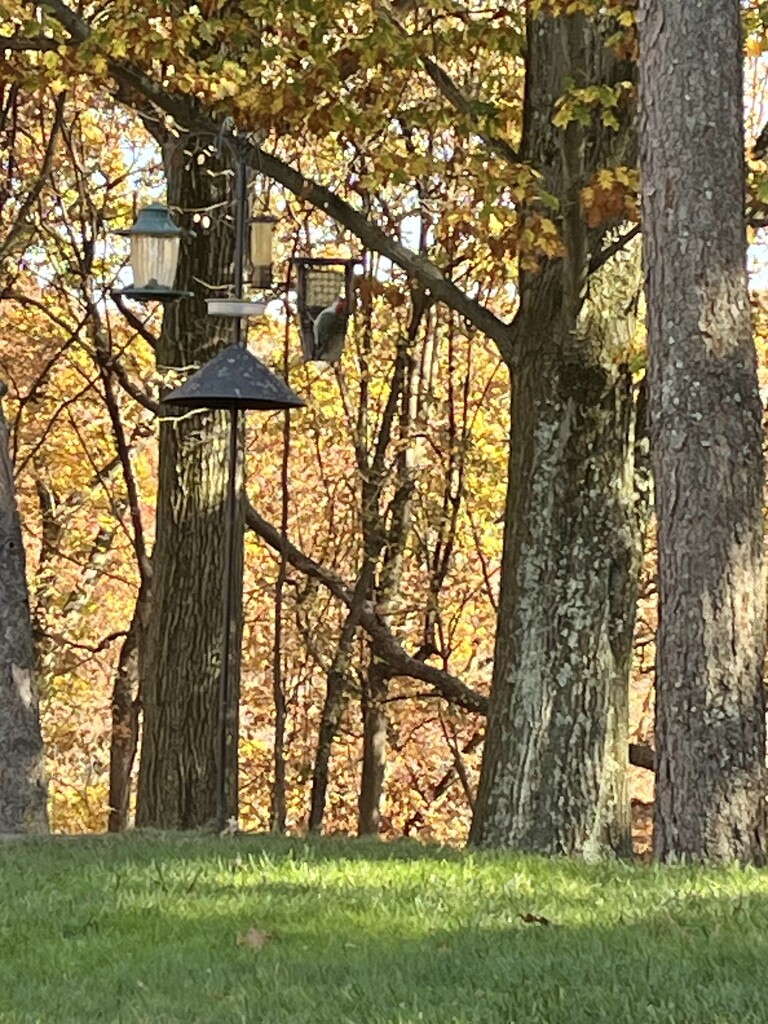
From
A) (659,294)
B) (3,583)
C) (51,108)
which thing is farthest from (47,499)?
(659,294)

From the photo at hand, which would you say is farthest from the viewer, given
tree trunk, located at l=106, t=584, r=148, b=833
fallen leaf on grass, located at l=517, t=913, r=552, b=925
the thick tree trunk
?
tree trunk, located at l=106, t=584, r=148, b=833

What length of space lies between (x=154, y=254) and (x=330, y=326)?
5.56 feet

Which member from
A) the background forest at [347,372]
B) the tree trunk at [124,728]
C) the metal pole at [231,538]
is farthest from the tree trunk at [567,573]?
the tree trunk at [124,728]

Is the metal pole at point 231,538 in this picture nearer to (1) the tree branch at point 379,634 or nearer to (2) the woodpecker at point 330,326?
(2) the woodpecker at point 330,326

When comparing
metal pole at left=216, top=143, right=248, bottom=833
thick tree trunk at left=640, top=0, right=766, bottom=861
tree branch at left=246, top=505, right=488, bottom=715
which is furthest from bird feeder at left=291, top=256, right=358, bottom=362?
tree branch at left=246, top=505, right=488, bottom=715

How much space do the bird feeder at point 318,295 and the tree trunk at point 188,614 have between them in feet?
5.66

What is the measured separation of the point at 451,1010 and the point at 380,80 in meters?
8.91

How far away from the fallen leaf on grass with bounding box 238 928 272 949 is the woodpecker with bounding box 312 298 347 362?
20.9 feet

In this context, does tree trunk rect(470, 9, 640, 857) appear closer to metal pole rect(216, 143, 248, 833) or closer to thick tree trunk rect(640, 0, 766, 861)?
metal pole rect(216, 143, 248, 833)

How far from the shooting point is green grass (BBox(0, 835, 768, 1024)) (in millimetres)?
5445

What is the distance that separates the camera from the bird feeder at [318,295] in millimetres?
12656

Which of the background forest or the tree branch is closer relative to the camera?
the background forest

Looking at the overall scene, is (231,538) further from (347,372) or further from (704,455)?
(347,372)

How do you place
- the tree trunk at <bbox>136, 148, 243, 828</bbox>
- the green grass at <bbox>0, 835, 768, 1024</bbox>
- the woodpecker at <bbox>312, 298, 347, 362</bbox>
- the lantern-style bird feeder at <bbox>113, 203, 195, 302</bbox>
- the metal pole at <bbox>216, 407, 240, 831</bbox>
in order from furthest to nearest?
the tree trunk at <bbox>136, 148, 243, 828</bbox>, the woodpecker at <bbox>312, 298, 347, 362</bbox>, the lantern-style bird feeder at <bbox>113, 203, 195, 302</bbox>, the metal pole at <bbox>216, 407, 240, 831</bbox>, the green grass at <bbox>0, 835, 768, 1024</bbox>
